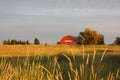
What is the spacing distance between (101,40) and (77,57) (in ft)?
34.6

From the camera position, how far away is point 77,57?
42.3ft

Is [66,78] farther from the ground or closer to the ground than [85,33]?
closer to the ground

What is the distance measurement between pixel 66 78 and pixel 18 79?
193 cm

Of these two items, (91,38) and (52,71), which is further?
(91,38)

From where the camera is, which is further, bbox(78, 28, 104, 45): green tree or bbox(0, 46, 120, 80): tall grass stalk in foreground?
bbox(78, 28, 104, 45): green tree

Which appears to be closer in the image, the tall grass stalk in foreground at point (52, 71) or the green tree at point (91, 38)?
the tall grass stalk in foreground at point (52, 71)

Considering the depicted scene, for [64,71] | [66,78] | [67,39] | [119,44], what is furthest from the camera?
[67,39]

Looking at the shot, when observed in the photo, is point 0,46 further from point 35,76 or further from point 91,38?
point 35,76

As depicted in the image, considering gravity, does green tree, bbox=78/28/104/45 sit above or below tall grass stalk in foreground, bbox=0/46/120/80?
above

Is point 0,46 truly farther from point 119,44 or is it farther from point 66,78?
point 66,78

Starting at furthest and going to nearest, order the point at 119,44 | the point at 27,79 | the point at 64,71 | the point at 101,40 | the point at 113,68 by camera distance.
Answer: the point at 101,40 → the point at 119,44 → the point at 113,68 → the point at 64,71 → the point at 27,79

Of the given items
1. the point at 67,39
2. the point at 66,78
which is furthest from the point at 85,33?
the point at 66,78

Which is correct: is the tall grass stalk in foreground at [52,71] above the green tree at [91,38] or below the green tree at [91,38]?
below

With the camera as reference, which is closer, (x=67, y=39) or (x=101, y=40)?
(x=101, y=40)
